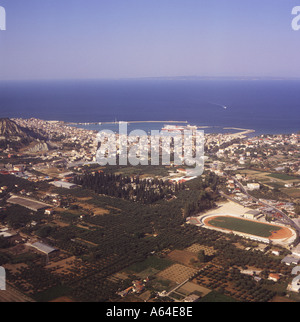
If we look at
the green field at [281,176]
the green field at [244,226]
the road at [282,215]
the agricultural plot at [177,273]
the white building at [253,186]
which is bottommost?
the agricultural plot at [177,273]

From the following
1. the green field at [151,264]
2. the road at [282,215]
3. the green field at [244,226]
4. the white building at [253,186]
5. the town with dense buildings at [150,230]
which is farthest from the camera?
the white building at [253,186]

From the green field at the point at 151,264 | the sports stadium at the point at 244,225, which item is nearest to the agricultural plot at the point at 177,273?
the green field at the point at 151,264

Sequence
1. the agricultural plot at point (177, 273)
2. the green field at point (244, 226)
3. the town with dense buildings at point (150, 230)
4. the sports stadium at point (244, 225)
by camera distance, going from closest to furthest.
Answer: the town with dense buildings at point (150, 230) → the agricultural plot at point (177, 273) → the sports stadium at point (244, 225) → the green field at point (244, 226)

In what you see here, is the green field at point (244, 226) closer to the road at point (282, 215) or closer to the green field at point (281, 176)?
the road at point (282, 215)

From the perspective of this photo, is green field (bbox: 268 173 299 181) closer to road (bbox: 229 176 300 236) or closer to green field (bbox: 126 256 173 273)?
road (bbox: 229 176 300 236)

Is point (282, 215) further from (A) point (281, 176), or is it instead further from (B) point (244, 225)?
(A) point (281, 176)

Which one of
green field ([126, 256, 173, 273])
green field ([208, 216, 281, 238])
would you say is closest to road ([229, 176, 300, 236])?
green field ([208, 216, 281, 238])

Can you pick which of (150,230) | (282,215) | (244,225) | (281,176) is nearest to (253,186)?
(281,176)
